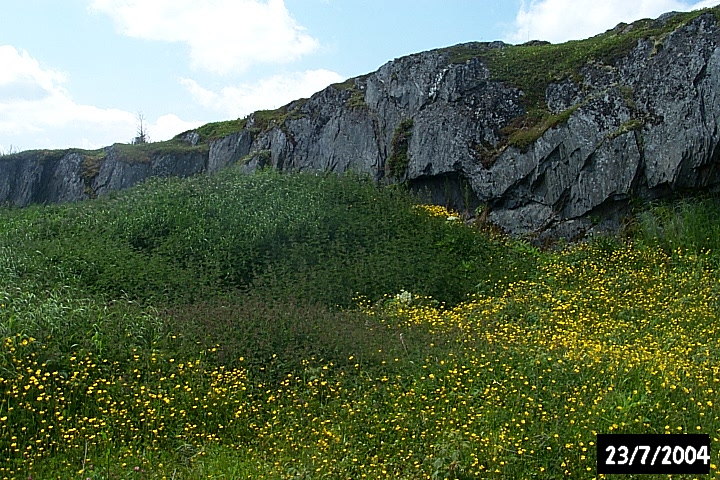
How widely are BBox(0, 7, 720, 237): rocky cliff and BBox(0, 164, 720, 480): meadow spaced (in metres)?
0.68

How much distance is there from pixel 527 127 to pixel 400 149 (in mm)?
2342

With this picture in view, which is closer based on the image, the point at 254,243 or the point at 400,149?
the point at 254,243

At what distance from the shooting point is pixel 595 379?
18.0 feet

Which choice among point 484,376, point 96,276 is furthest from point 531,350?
point 96,276

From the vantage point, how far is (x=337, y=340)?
6598mm

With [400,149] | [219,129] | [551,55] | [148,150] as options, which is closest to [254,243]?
[400,149]

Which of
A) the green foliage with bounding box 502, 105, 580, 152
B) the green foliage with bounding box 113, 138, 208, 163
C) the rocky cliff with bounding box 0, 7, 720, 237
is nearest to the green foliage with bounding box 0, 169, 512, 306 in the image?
the rocky cliff with bounding box 0, 7, 720, 237

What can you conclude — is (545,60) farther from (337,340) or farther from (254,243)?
(337,340)

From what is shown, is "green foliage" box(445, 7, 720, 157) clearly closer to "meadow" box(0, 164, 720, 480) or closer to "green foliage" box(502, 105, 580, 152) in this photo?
"green foliage" box(502, 105, 580, 152)

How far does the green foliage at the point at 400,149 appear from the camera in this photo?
12.7 metres

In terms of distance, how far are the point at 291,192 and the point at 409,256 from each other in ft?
8.56

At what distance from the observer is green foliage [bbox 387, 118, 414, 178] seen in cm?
1268

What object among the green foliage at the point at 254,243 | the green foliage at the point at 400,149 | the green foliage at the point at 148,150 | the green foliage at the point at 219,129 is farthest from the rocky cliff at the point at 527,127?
the green foliage at the point at 254,243

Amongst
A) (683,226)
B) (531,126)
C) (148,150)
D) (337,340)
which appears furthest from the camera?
(148,150)
